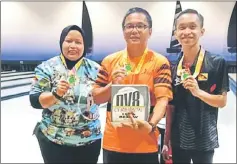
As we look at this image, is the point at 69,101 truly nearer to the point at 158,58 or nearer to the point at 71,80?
the point at 71,80

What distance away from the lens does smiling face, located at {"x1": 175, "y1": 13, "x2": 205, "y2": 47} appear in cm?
201

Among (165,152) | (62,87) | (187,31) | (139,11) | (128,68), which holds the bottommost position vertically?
(165,152)

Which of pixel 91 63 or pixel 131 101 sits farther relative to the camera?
pixel 91 63

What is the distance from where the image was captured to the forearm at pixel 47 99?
2.06m

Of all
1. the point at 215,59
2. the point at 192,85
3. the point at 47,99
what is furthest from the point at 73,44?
the point at 215,59

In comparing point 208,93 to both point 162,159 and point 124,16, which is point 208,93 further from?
point 124,16

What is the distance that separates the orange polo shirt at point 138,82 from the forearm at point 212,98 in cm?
18

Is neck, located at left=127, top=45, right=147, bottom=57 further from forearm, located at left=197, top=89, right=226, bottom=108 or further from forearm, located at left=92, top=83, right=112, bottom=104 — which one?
forearm, located at left=197, top=89, right=226, bottom=108

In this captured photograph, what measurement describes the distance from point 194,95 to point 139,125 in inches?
14.9

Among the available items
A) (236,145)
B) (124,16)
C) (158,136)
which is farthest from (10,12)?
(236,145)

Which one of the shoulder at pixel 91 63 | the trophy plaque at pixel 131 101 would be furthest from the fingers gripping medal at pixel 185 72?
the shoulder at pixel 91 63

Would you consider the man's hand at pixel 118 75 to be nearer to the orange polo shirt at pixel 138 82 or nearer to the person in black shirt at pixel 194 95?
the orange polo shirt at pixel 138 82

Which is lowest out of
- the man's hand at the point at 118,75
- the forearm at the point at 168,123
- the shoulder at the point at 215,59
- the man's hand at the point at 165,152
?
the man's hand at the point at 165,152

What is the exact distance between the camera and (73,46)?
2.03m
